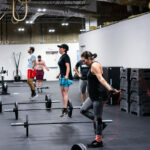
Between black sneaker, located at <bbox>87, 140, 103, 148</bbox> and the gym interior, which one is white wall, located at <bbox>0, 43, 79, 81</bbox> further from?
black sneaker, located at <bbox>87, 140, 103, 148</bbox>

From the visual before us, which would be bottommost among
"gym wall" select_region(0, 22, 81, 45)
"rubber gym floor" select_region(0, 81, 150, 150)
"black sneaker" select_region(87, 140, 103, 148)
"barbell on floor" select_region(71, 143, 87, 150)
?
"rubber gym floor" select_region(0, 81, 150, 150)

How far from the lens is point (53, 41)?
74.2ft

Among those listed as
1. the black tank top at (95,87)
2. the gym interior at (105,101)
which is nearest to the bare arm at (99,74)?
the black tank top at (95,87)

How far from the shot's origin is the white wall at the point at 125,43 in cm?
803

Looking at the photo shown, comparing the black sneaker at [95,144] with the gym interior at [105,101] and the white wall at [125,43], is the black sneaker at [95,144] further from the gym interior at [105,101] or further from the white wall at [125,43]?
the white wall at [125,43]

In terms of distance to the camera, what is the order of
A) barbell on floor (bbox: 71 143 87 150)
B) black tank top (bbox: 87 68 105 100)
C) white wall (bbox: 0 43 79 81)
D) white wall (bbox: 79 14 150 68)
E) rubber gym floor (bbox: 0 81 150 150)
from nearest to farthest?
barbell on floor (bbox: 71 143 87 150) < black tank top (bbox: 87 68 105 100) < rubber gym floor (bbox: 0 81 150 150) < white wall (bbox: 79 14 150 68) < white wall (bbox: 0 43 79 81)

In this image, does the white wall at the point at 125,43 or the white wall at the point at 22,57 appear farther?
the white wall at the point at 22,57

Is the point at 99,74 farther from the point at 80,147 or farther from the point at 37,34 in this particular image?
the point at 37,34

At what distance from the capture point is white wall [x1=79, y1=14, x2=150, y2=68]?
8.03m

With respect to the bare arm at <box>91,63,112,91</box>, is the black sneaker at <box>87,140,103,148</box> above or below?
below

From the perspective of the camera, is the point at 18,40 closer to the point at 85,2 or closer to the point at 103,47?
the point at 85,2

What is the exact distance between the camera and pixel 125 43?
9.25 m

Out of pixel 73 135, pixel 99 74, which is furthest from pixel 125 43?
pixel 99 74

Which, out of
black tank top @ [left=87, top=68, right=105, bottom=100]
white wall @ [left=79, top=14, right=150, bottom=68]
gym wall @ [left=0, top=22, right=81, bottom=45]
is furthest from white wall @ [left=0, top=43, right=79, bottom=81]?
black tank top @ [left=87, top=68, right=105, bottom=100]
